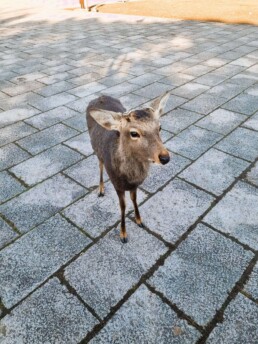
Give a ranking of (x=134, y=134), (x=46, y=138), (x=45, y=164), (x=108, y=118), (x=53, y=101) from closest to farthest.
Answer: (x=134, y=134)
(x=108, y=118)
(x=45, y=164)
(x=46, y=138)
(x=53, y=101)

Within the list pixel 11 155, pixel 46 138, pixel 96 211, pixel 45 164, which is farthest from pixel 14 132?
pixel 96 211

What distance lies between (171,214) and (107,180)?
4.20 ft

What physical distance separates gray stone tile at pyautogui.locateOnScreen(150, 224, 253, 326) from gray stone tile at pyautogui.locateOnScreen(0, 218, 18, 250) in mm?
1953

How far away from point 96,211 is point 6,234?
1259mm

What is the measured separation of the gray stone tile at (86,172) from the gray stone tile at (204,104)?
2928mm

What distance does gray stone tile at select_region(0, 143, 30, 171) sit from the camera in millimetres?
5102

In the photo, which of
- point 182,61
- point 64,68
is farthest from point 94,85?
point 182,61

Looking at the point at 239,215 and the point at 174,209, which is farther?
the point at 174,209

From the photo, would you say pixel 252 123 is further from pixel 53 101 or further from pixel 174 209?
pixel 53 101

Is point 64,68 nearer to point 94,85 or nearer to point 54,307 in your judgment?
point 94,85

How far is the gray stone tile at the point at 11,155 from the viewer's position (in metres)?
5.10

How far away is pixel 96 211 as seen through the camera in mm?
4129

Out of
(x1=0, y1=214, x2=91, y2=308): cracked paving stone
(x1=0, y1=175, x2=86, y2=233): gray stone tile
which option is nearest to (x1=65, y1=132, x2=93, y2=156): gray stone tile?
(x1=0, y1=175, x2=86, y2=233): gray stone tile

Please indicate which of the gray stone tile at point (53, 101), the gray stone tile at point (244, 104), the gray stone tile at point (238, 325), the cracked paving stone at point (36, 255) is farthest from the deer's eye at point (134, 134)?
the gray stone tile at point (53, 101)
